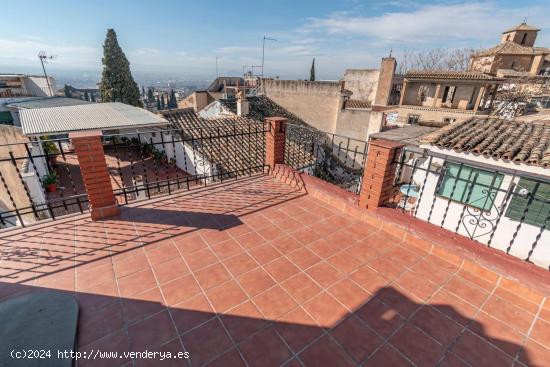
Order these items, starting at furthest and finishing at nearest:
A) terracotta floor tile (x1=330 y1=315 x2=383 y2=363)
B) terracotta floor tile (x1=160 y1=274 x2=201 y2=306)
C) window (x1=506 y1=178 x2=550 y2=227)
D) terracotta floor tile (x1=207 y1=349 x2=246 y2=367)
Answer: window (x1=506 y1=178 x2=550 y2=227), terracotta floor tile (x1=160 y1=274 x2=201 y2=306), terracotta floor tile (x1=330 y1=315 x2=383 y2=363), terracotta floor tile (x1=207 y1=349 x2=246 y2=367)

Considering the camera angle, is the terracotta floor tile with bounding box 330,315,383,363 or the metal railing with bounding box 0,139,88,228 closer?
the terracotta floor tile with bounding box 330,315,383,363

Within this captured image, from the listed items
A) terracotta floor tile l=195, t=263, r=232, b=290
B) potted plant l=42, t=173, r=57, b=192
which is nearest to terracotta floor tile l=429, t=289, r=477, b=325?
terracotta floor tile l=195, t=263, r=232, b=290

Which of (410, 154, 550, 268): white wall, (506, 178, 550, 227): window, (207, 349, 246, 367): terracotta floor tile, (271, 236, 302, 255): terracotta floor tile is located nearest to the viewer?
(207, 349, 246, 367): terracotta floor tile

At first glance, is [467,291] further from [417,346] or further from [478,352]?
[417,346]

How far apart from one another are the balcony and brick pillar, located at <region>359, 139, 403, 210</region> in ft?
0.88

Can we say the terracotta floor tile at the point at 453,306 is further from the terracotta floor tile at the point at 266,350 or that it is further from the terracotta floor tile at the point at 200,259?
the terracotta floor tile at the point at 200,259

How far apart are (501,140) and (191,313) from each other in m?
10.1

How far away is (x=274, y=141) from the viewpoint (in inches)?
246

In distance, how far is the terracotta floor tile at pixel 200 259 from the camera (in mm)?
3420

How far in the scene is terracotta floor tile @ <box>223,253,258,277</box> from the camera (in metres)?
3.34

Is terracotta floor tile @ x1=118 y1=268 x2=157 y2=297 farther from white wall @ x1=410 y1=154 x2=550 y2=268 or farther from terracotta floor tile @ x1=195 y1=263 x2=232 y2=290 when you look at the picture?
white wall @ x1=410 y1=154 x2=550 y2=268

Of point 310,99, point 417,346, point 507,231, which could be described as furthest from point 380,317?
point 310,99

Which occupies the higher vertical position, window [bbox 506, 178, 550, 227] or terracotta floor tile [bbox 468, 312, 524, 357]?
terracotta floor tile [bbox 468, 312, 524, 357]

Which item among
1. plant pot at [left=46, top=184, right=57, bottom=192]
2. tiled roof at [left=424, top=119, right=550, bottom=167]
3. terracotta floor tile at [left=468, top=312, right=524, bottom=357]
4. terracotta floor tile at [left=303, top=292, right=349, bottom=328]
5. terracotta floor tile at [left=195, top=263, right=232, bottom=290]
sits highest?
tiled roof at [left=424, top=119, right=550, bottom=167]
